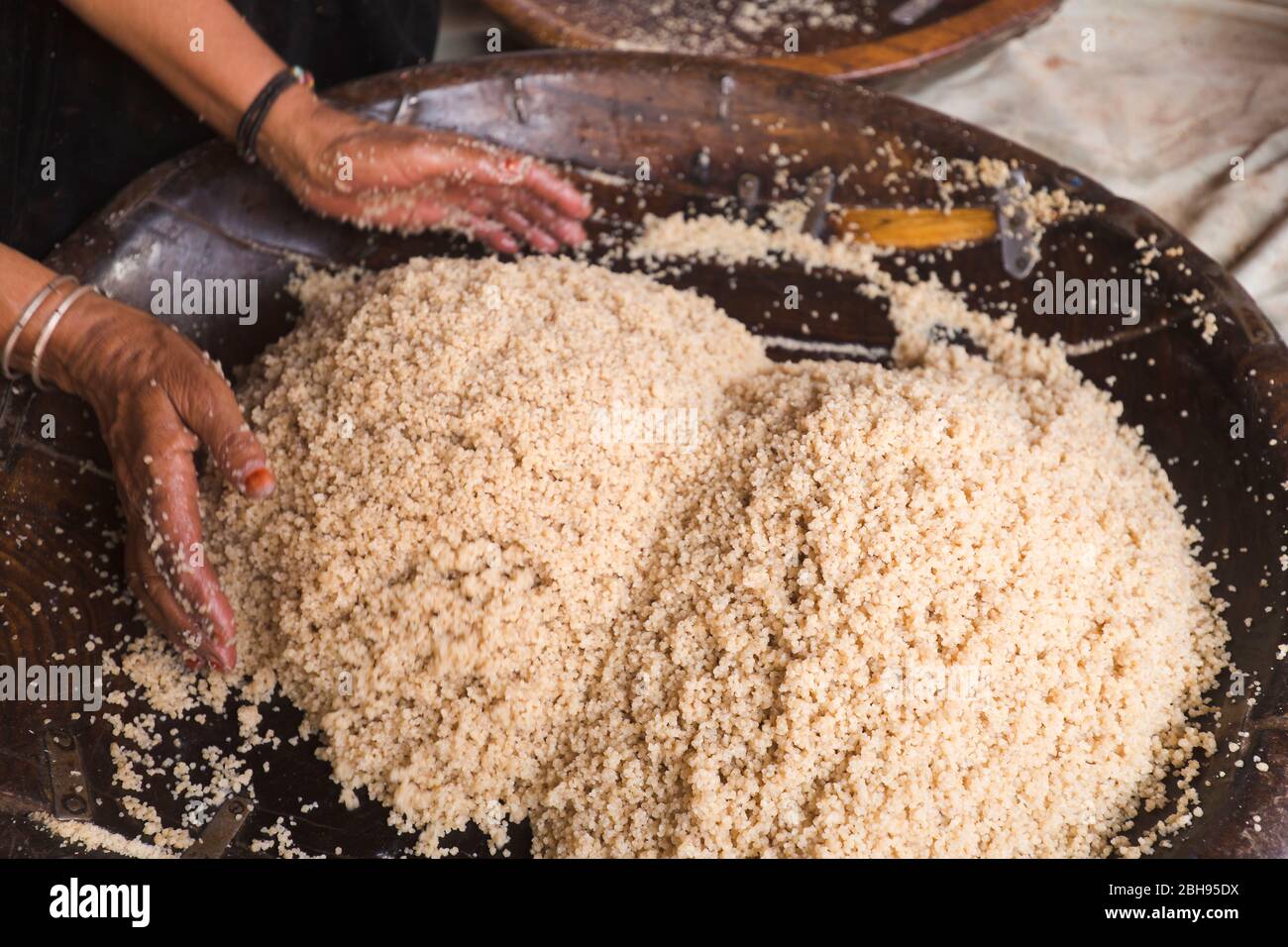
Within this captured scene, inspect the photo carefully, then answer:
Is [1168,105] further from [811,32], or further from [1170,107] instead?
[811,32]

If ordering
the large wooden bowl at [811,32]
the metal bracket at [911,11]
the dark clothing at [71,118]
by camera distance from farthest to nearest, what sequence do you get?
the metal bracket at [911,11] < the large wooden bowl at [811,32] < the dark clothing at [71,118]

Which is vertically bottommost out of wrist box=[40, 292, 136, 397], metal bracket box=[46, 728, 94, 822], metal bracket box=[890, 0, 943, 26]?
metal bracket box=[46, 728, 94, 822]

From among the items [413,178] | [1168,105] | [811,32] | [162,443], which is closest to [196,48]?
[413,178]

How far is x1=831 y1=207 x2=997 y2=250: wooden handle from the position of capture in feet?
3.69

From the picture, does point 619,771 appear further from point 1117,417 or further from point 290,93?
point 290,93

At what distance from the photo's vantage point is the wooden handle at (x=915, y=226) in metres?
1.12

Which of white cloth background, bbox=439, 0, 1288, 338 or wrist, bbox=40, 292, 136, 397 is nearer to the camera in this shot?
wrist, bbox=40, 292, 136, 397

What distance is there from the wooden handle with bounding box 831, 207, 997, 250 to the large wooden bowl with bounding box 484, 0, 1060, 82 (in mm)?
265

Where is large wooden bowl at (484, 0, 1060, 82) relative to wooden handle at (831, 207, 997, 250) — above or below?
above

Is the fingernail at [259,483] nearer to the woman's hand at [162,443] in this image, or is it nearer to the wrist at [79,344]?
the woman's hand at [162,443]

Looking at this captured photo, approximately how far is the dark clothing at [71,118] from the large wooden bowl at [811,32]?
36 centimetres

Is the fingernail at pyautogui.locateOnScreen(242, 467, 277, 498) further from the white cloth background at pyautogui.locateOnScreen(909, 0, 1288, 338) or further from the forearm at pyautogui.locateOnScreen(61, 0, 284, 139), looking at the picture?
the white cloth background at pyautogui.locateOnScreen(909, 0, 1288, 338)

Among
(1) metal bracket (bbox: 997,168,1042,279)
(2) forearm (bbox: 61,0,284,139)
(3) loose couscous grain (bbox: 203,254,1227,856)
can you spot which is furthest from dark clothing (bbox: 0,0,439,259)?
(1) metal bracket (bbox: 997,168,1042,279)

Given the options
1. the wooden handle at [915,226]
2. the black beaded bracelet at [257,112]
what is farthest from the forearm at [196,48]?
the wooden handle at [915,226]
